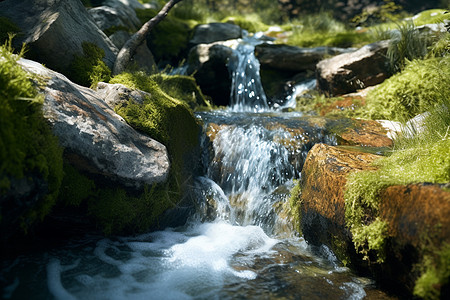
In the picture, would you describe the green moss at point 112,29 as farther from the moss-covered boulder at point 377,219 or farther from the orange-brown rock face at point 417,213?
the orange-brown rock face at point 417,213

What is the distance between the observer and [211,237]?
155 inches

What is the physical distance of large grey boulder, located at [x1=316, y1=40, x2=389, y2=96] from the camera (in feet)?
25.8

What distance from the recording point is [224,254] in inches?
135

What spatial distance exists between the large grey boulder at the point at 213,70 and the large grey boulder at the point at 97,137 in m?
6.14

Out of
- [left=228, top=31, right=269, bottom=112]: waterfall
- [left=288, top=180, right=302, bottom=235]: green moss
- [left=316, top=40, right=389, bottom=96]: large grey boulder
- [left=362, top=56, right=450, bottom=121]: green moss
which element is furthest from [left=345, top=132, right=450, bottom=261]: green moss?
[left=228, top=31, right=269, bottom=112]: waterfall

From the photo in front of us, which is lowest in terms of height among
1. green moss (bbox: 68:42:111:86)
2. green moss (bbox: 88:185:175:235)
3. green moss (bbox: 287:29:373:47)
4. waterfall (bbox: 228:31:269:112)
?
green moss (bbox: 88:185:175:235)

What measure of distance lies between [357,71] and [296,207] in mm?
5309

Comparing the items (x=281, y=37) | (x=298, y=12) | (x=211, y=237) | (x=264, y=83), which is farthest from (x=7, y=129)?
(x=298, y=12)

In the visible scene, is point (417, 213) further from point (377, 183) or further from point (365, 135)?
point (365, 135)

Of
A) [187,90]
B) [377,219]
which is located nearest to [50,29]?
[187,90]

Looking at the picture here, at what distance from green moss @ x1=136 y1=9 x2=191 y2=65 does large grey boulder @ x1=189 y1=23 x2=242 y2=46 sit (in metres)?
0.47

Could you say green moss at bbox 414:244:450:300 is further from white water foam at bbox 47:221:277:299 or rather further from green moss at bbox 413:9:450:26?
green moss at bbox 413:9:450:26

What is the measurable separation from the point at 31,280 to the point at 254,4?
24.6 m

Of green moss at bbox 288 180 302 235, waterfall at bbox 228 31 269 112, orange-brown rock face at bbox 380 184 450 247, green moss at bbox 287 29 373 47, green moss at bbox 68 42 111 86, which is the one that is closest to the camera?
orange-brown rock face at bbox 380 184 450 247
